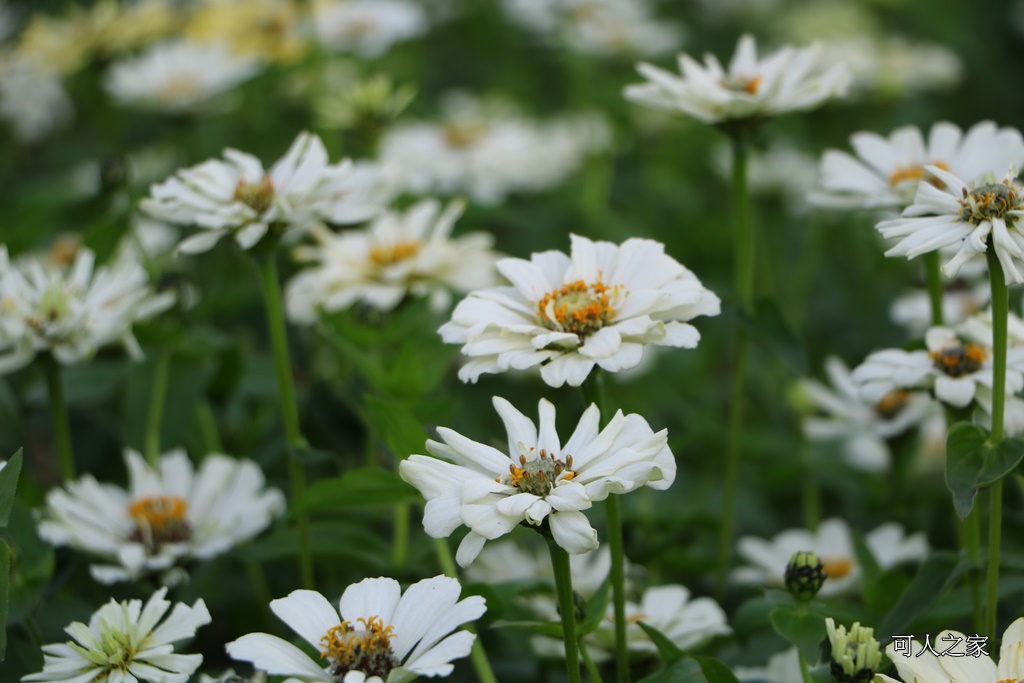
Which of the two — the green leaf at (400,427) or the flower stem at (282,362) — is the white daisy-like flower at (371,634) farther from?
the flower stem at (282,362)

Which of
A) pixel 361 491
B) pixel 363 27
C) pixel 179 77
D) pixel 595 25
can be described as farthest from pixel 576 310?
pixel 595 25

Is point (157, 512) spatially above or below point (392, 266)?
below


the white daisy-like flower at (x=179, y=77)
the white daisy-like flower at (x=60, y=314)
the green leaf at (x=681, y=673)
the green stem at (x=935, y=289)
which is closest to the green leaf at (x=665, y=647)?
the green leaf at (x=681, y=673)

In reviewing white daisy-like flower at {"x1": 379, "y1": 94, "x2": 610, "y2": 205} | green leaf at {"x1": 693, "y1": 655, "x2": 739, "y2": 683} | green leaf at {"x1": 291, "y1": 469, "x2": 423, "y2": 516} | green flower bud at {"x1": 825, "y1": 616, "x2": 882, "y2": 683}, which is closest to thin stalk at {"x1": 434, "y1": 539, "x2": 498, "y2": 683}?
green leaf at {"x1": 291, "y1": 469, "x2": 423, "y2": 516}

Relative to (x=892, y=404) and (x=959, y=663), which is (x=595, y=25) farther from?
(x=959, y=663)

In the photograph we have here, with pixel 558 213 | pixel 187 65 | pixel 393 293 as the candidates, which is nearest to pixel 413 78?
pixel 187 65

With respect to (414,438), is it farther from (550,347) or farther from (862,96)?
(862,96)

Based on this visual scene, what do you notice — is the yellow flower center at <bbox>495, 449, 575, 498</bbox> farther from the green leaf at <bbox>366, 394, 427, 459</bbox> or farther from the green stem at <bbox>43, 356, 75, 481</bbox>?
the green stem at <bbox>43, 356, 75, 481</bbox>
